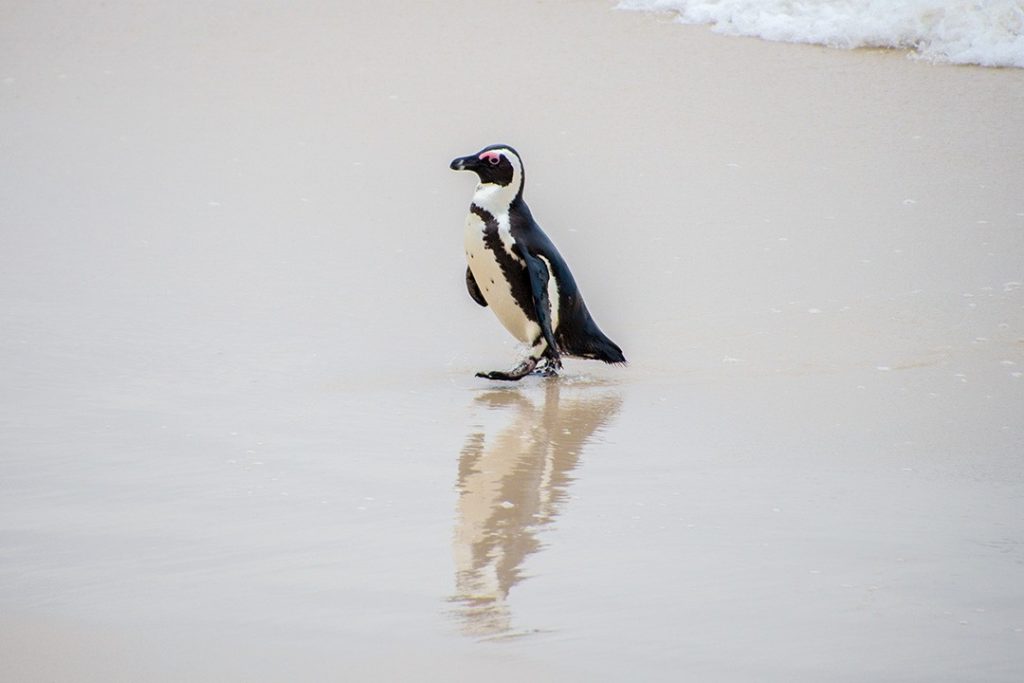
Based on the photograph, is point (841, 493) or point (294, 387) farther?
point (294, 387)

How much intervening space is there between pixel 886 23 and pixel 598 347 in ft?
12.1

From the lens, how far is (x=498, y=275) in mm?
3977

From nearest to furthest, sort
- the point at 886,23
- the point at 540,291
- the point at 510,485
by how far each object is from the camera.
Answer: the point at 510,485 → the point at 540,291 → the point at 886,23

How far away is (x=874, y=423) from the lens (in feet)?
11.5

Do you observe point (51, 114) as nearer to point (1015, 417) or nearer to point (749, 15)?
point (749, 15)

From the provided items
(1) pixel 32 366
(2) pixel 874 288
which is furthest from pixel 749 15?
(1) pixel 32 366

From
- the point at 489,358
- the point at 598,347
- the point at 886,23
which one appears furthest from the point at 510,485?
the point at 886,23

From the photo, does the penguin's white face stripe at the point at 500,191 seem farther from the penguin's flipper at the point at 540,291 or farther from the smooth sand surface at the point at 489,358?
the smooth sand surface at the point at 489,358

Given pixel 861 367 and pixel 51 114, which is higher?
pixel 51 114

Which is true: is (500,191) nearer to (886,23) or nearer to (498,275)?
(498,275)

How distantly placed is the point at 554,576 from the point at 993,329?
225cm

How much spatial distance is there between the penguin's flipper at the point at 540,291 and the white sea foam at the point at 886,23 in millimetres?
3431

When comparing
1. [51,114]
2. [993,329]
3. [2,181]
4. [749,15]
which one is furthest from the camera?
[749,15]

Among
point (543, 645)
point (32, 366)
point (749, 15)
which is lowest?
point (543, 645)
